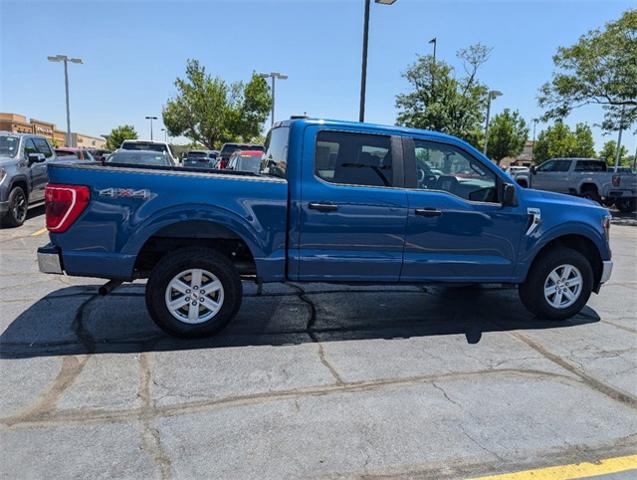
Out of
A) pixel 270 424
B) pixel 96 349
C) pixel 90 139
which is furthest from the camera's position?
pixel 90 139

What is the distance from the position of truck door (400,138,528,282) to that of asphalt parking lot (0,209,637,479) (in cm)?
66

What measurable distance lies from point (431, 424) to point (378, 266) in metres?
1.82

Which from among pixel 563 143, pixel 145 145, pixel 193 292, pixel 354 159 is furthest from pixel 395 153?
pixel 563 143

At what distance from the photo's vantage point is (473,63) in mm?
27406

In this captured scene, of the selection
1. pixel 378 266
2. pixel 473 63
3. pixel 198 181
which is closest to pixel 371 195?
pixel 378 266

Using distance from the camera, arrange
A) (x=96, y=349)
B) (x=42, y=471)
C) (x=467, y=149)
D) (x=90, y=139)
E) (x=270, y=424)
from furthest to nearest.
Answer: (x=90, y=139) < (x=467, y=149) < (x=96, y=349) < (x=270, y=424) < (x=42, y=471)

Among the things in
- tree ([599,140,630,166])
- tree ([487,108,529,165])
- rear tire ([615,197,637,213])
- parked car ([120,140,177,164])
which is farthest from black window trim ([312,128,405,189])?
tree ([599,140,630,166])

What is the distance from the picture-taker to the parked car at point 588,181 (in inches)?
691

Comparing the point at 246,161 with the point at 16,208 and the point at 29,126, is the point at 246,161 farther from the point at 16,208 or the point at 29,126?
the point at 29,126

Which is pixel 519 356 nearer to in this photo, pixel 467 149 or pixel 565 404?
pixel 565 404

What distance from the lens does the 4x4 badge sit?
13.9 feet

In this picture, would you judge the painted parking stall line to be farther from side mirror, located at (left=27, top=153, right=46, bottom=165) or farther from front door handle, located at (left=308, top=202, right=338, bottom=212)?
side mirror, located at (left=27, top=153, right=46, bottom=165)

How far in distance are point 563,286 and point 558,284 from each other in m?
0.07

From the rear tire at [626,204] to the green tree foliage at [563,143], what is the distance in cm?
4498
